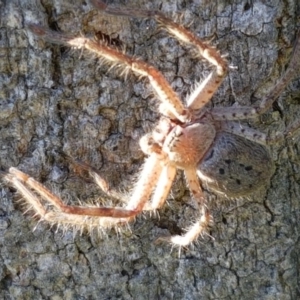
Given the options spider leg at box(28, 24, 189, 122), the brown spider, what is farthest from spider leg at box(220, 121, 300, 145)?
spider leg at box(28, 24, 189, 122)

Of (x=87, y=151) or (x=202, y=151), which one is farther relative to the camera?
(x=202, y=151)

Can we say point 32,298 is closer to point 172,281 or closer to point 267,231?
point 172,281

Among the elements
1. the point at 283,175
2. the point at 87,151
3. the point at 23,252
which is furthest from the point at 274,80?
the point at 23,252

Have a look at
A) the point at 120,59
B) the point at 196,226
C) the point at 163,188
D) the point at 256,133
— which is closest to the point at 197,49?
the point at 120,59

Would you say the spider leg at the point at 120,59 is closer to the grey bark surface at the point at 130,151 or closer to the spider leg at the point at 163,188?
the grey bark surface at the point at 130,151

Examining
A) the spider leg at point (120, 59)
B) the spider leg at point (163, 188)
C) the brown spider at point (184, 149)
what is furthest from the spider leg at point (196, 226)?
the spider leg at point (120, 59)

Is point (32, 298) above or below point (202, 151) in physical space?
below

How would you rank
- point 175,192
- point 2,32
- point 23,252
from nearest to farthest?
point 2,32
point 23,252
point 175,192
